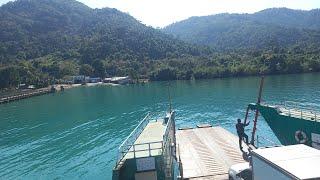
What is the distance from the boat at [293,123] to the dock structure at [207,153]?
Result: 337 centimetres

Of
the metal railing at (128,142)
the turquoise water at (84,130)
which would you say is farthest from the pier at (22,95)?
the metal railing at (128,142)

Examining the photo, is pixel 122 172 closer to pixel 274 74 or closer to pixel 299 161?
pixel 299 161

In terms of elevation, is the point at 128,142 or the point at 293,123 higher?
the point at 293,123

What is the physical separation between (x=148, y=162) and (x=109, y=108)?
7659cm

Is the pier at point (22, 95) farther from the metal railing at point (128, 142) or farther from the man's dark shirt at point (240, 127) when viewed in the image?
the man's dark shirt at point (240, 127)

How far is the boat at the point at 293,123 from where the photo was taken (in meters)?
29.7

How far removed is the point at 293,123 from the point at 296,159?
16.5 metres

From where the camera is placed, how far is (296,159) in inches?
667

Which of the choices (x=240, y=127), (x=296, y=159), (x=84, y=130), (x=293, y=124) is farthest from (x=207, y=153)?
(x=84, y=130)

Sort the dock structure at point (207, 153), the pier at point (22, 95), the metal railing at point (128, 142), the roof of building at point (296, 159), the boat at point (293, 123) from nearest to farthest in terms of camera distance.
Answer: the roof of building at point (296, 159)
the metal railing at point (128, 142)
the dock structure at point (207, 153)
the boat at point (293, 123)
the pier at point (22, 95)

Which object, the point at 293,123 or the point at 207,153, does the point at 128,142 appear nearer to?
the point at 207,153

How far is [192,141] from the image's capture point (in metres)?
38.0

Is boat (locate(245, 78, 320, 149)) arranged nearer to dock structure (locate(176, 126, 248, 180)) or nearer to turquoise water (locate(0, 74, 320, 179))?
dock structure (locate(176, 126, 248, 180))

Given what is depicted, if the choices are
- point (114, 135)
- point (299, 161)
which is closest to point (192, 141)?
point (299, 161)
